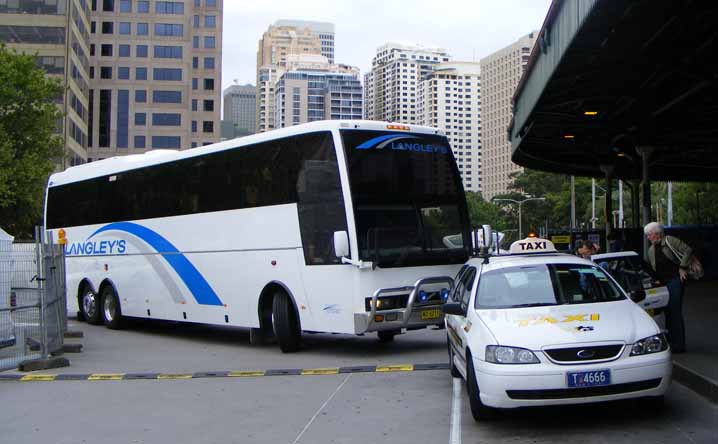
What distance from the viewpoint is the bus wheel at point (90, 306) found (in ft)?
67.5

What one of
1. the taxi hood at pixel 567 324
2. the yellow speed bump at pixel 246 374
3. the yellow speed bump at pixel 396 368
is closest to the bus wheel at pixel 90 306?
the yellow speed bump at pixel 246 374

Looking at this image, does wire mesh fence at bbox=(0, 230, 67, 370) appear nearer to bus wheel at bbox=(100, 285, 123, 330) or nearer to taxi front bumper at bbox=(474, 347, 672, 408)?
bus wheel at bbox=(100, 285, 123, 330)

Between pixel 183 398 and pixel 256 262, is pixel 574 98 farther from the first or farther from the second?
pixel 183 398

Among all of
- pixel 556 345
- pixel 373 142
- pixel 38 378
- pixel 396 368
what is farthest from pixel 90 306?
pixel 556 345

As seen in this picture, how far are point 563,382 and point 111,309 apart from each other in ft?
50.2

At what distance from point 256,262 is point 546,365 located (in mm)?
8287

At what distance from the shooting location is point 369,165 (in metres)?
12.9

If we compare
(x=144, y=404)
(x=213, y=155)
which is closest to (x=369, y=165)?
(x=213, y=155)

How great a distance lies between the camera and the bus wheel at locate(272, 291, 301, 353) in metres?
13.8

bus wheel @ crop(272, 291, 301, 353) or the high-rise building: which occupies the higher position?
the high-rise building

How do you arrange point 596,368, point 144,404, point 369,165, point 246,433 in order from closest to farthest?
point 596,368
point 246,433
point 144,404
point 369,165

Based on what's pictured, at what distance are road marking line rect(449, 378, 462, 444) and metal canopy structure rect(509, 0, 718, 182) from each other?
20.4ft

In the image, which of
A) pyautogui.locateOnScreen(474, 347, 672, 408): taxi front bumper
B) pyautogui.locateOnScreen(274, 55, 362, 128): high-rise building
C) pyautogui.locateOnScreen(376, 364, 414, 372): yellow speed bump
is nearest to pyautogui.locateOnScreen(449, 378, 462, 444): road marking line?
pyautogui.locateOnScreen(474, 347, 672, 408): taxi front bumper

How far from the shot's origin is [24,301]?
1290 centimetres
